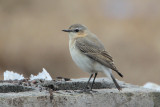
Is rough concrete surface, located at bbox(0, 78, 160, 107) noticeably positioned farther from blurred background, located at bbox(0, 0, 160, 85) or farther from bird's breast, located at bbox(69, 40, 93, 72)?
blurred background, located at bbox(0, 0, 160, 85)

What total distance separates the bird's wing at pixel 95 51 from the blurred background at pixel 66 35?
585 centimetres

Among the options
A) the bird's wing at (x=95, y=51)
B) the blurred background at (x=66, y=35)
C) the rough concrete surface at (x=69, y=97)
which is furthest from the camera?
the blurred background at (x=66, y=35)

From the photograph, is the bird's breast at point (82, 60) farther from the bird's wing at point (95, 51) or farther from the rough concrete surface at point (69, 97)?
the rough concrete surface at point (69, 97)

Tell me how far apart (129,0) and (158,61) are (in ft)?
12.7

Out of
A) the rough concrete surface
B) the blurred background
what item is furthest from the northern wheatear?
the blurred background

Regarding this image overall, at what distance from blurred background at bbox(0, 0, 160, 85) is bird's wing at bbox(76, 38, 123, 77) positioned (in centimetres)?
585

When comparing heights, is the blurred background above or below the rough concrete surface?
above

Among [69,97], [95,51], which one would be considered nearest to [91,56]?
[95,51]

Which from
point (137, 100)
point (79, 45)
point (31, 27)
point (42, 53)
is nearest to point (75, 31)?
point (79, 45)

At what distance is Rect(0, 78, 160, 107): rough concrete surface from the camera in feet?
20.2

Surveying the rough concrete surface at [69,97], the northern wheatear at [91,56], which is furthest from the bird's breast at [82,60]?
the rough concrete surface at [69,97]

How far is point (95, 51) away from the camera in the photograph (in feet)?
23.5

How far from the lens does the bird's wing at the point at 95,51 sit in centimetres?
703

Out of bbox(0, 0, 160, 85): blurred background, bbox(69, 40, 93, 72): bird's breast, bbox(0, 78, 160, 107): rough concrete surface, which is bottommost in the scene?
bbox(0, 78, 160, 107): rough concrete surface
